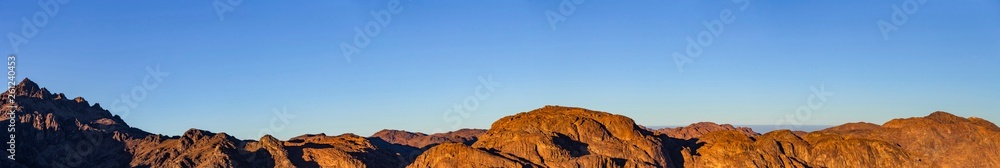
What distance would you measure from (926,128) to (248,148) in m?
125

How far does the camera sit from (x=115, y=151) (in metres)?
174

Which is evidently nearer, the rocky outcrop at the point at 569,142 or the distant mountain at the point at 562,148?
the rocky outcrop at the point at 569,142

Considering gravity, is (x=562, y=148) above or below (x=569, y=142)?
below

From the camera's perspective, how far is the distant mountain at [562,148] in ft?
452

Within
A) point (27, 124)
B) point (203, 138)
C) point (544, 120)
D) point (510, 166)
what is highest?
point (27, 124)

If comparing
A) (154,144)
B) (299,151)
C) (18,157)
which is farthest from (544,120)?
(18,157)

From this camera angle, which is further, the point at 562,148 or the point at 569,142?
the point at 569,142

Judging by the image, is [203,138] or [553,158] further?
[203,138]

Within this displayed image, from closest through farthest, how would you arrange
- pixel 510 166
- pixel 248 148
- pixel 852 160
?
pixel 510 166 → pixel 852 160 → pixel 248 148

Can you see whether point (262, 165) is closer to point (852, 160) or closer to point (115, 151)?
point (115, 151)

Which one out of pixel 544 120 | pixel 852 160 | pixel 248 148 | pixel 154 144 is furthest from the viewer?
pixel 154 144

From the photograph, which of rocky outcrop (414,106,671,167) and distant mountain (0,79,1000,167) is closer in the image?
rocky outcrop (414,106,671,167)

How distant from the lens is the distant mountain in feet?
452

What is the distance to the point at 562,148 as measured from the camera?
13788 centimetres
